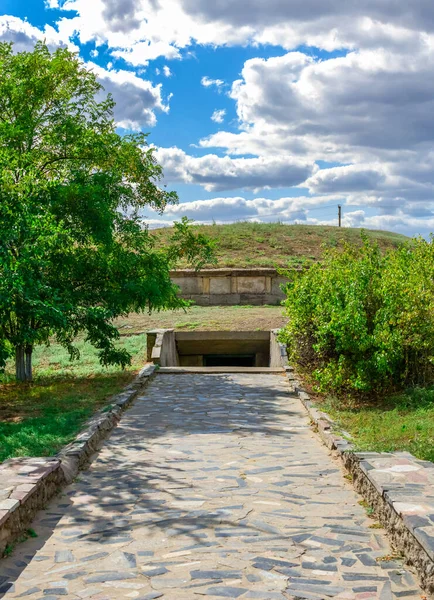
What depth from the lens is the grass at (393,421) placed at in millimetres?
6941

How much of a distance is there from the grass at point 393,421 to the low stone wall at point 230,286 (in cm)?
1762

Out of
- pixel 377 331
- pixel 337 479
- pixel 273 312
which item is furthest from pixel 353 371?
pixel 273 312

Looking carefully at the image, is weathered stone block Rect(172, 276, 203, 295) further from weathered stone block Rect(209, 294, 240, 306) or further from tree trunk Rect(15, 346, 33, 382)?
tree trunk Rect(15, 346, 33, 382)

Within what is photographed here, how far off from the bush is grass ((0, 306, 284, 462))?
3681mm

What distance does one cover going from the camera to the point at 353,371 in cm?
1037

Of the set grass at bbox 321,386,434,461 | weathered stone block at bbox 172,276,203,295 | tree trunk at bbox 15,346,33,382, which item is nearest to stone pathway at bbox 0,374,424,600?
grass at bbox 321,386,434,461

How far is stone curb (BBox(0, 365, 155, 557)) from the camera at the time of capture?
484cm

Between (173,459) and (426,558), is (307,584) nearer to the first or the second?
(426,558)

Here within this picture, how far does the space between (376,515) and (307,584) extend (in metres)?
1.46

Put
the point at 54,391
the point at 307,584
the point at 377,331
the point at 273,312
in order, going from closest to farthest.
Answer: the point at 307,584 → the point at 377,331 → the point at 54,391 → the point at 273,312

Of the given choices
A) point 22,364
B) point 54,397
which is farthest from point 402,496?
point 22,364

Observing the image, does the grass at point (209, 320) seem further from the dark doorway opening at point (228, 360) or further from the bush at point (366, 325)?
the bush at point (366, 325)

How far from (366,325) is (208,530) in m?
6.32

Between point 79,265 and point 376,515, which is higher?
point 79,265
